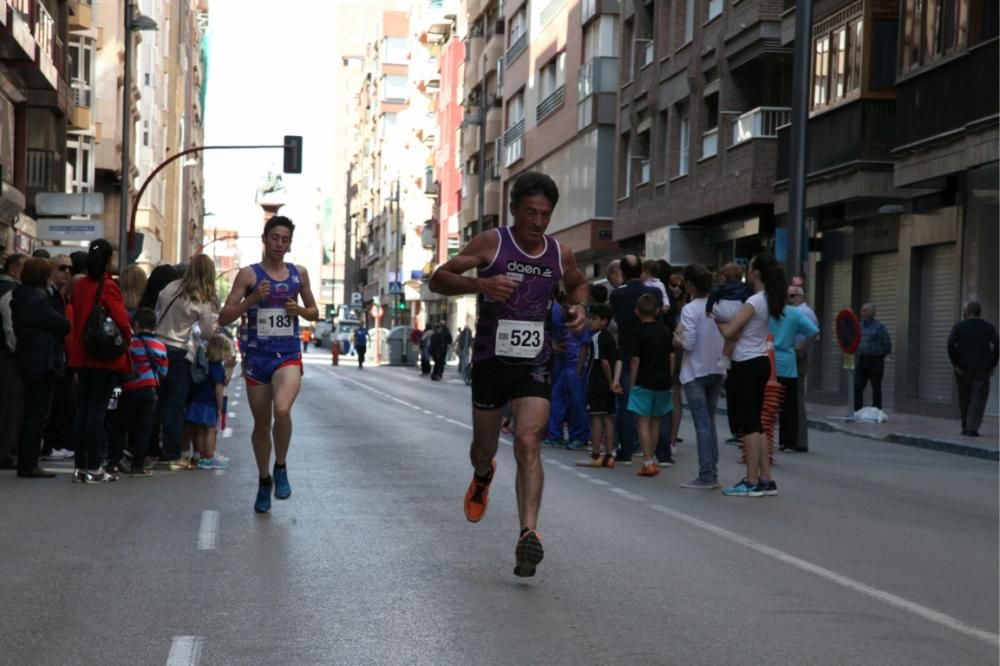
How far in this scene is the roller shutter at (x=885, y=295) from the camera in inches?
1194

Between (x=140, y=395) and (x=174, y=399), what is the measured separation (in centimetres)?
71

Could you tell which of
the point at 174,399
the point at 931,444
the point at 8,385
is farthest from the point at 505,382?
the point at 931,444

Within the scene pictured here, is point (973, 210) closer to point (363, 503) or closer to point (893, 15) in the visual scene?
point (893, 15)

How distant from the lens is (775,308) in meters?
12.7

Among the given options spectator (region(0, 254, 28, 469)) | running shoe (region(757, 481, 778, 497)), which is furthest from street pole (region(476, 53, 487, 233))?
running shoe (region(757, 481, 778, 497))

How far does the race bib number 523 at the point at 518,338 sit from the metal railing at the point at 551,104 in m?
45.0

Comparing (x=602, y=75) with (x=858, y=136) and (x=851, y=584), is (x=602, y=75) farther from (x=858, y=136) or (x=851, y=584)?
(x=851, y=584)

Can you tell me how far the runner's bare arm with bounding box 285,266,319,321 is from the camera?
35.2 ft

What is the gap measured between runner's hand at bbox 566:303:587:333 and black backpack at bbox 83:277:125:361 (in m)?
5.21

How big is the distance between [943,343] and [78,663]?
24099mm

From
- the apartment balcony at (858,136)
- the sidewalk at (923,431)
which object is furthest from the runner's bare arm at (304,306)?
the apartment balcony at (858,136)

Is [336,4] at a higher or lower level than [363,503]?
higher

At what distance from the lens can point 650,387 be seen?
47.9ft

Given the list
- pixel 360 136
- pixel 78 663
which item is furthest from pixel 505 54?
pixel 360 136
